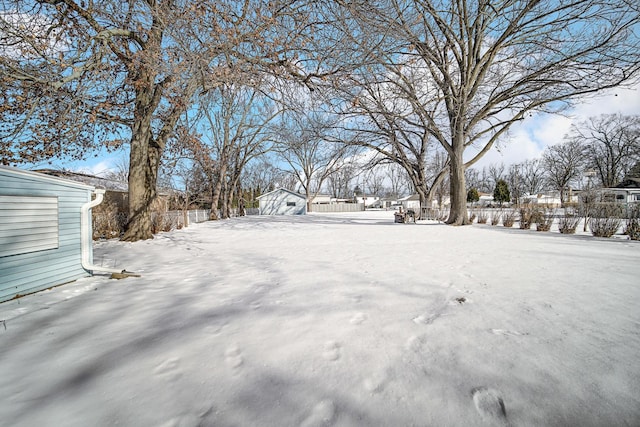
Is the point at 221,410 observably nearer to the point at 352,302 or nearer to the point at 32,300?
the point at 352,302

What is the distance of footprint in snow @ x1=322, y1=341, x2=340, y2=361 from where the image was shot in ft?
6.13

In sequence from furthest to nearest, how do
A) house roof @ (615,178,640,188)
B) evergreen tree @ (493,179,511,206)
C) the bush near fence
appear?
evergreen tree @ (493,179,511,206) → house roof @ (615,178,640,188) → the bush near fence

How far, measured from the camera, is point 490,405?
1.38m

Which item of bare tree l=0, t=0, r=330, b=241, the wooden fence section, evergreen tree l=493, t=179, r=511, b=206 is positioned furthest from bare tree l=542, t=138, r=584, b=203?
bare tree l=0, t=0, r=330, b=241

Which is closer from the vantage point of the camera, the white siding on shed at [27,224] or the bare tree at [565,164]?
the white siding on shed at [27,224]

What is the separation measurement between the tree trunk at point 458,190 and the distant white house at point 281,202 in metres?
21.5

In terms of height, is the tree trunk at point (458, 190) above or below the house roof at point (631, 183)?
below

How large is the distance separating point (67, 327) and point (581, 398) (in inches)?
155

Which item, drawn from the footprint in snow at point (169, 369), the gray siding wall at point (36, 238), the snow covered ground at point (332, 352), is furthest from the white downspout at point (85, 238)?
the footprint in snow at point (169, 369)

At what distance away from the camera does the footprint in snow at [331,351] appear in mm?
1868

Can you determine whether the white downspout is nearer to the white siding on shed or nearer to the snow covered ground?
the white siding on shed

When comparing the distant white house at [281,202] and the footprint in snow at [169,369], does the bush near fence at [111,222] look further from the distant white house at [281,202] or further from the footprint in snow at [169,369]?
the distant white house at [281,202]

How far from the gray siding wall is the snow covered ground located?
298 mm

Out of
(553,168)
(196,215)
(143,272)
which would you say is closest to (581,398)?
(143,272)
